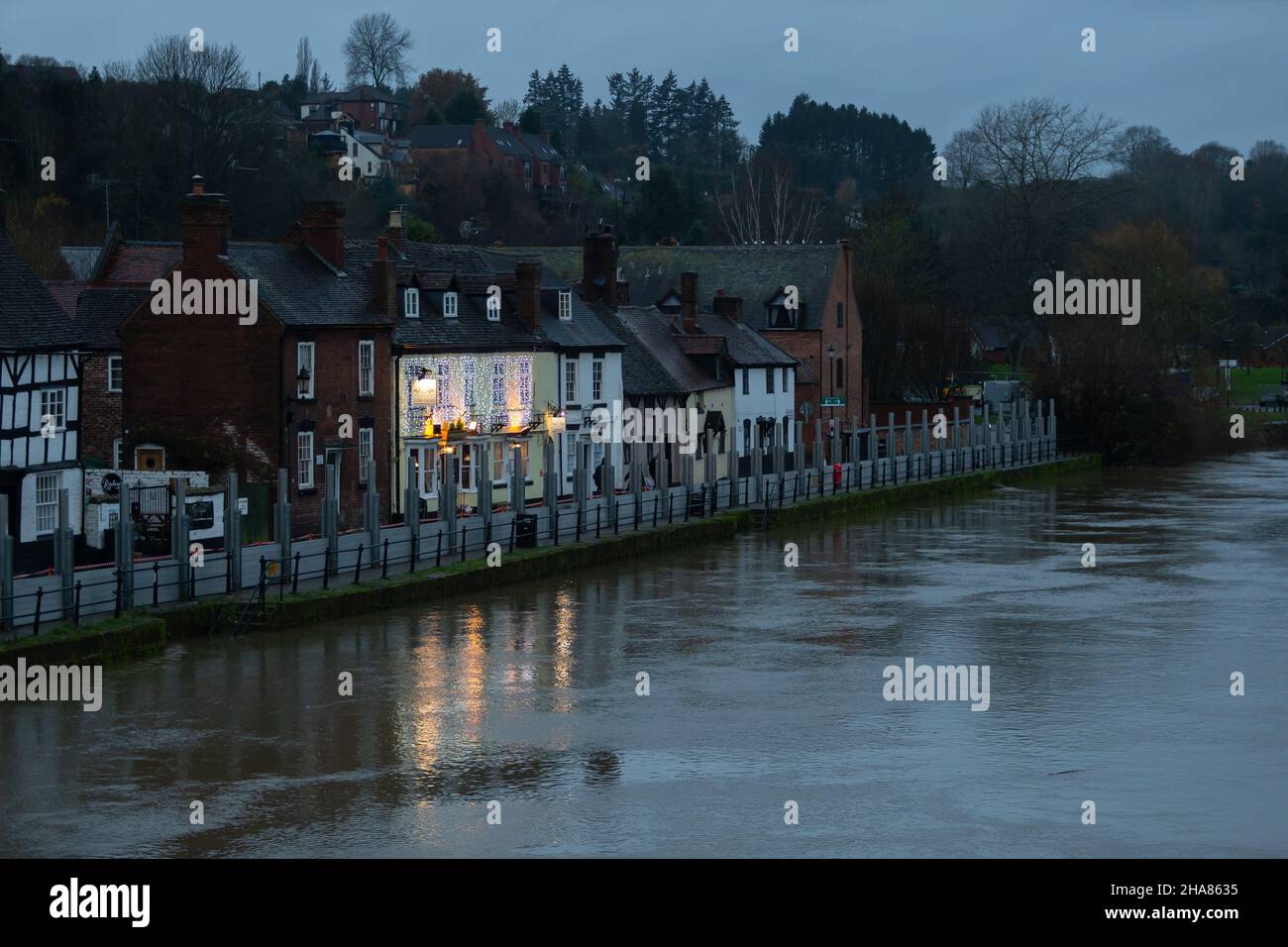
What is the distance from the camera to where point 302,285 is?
49.3 m

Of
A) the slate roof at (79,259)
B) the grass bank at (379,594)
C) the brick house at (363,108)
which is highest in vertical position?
the brick house at (363,108)

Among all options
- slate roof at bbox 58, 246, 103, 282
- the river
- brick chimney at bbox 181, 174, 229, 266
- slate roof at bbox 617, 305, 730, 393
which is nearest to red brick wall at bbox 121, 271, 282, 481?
brick chimney at bbox 181, 174, 229, 266

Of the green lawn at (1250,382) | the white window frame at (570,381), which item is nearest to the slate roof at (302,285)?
the white window frame at (570,381)

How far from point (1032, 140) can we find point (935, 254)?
930 centimetres

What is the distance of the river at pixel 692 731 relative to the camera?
22.0 metres

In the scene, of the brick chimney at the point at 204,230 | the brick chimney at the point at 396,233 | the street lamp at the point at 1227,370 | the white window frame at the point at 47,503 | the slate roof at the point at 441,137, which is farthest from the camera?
the slate roof at the point at 441,137

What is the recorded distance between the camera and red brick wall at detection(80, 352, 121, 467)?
160 feet

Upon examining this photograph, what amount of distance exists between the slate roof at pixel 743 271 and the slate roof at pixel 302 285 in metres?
30.6

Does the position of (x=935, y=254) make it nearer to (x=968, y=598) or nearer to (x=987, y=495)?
(x=987, y=495)

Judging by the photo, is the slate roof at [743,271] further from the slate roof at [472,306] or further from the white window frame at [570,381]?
the white window frame at [570,381]

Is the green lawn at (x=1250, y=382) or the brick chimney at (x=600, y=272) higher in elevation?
the brick chimney at (x=600, y=272)

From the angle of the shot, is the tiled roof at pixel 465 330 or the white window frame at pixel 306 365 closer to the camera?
the white window frame at pixel 306 365

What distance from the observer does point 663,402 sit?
2638 inches
